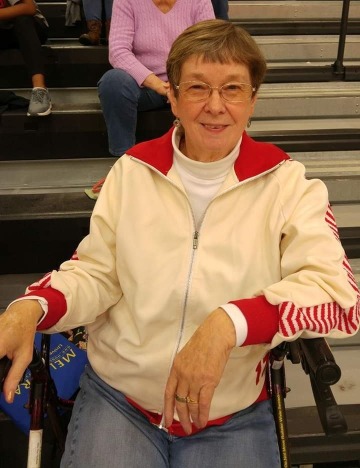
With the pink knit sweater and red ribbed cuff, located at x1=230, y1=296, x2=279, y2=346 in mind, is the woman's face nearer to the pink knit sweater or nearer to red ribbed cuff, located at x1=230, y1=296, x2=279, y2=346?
red ribbed cuff, located at x1=230, y1=296, x2=279, y2=346

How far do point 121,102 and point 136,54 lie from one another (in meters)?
0.31

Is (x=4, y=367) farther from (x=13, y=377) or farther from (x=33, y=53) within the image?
(x=33, y=53)

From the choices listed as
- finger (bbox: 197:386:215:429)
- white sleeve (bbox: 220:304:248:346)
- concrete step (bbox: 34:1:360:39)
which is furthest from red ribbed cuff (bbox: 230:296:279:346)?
concrete step (bbox: 34:1:360:39)

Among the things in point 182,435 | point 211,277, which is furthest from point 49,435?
point 211,277

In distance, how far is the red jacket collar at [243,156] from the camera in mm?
1280

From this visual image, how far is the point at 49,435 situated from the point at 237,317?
78 cm

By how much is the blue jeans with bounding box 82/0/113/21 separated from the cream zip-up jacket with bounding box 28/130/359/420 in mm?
2253

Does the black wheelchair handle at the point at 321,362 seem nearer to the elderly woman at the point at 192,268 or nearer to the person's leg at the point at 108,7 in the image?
the elderly woman at the point at 192,268

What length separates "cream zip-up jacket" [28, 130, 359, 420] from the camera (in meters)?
1.24

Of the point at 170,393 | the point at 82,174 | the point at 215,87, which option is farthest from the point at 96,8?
the point at 170,393

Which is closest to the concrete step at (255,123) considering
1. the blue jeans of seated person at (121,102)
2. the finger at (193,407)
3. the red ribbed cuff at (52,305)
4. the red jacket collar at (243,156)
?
the blue jeans of seated person at (121,102)

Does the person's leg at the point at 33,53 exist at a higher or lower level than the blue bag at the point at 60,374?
higher

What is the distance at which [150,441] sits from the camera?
1.24 m

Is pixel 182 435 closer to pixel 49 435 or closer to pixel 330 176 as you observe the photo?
pixel 49 435
